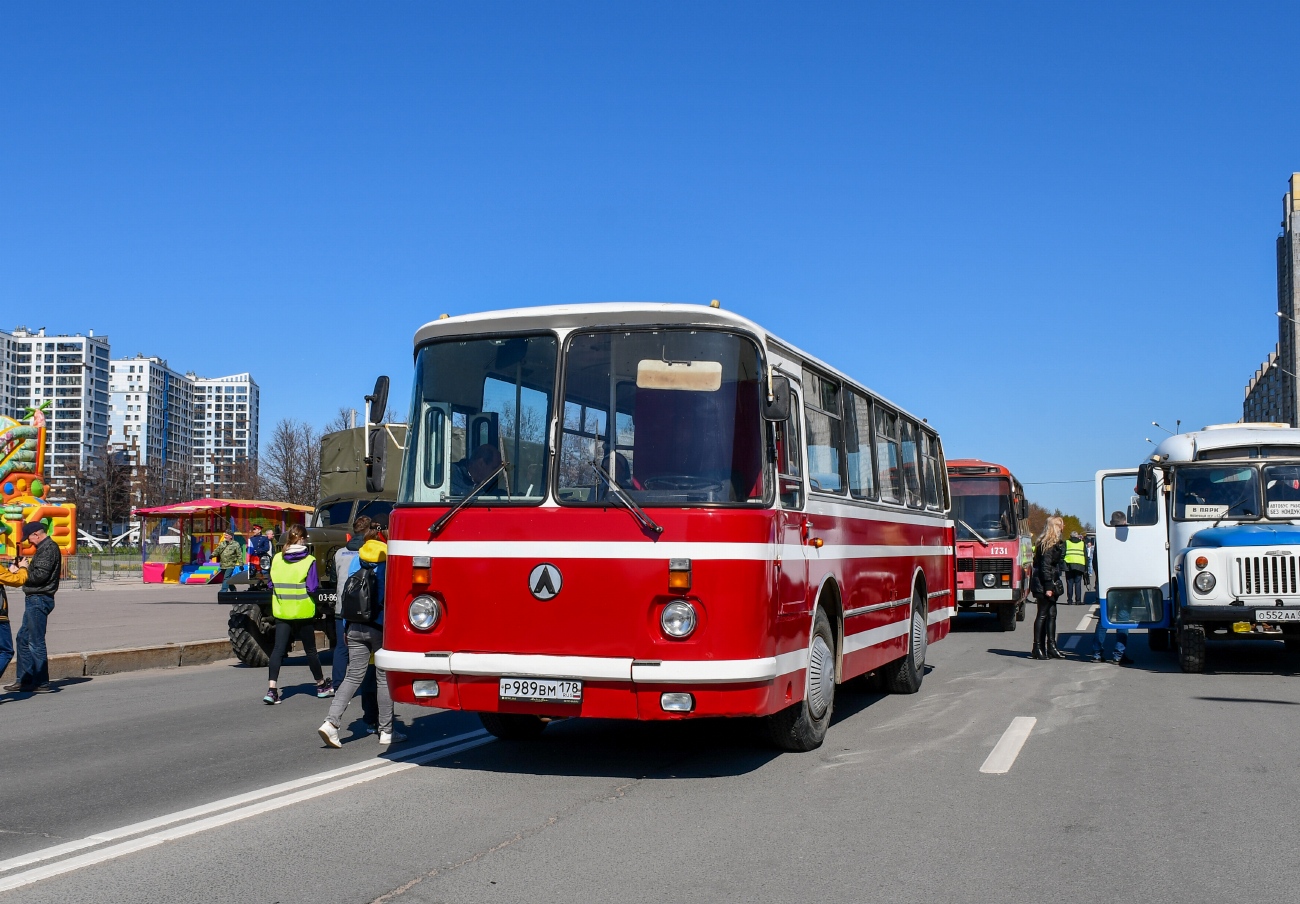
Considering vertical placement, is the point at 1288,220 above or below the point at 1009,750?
above

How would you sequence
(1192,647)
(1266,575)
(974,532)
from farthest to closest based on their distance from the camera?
(974,532), (1192,647), (1266,575)

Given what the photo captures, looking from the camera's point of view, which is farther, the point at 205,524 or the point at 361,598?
the point at 205,524

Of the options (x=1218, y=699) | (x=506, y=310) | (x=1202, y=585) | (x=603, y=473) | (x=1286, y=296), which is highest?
(x=1286, y=296)

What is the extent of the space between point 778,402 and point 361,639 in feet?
12.9

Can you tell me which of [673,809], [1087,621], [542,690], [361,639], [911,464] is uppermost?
[911,464]

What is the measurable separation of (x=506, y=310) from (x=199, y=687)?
7.96 meters

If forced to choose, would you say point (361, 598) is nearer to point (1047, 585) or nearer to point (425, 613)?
point (425, 613)

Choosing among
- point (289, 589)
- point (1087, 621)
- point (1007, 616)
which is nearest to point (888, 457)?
A: point (289, 589)

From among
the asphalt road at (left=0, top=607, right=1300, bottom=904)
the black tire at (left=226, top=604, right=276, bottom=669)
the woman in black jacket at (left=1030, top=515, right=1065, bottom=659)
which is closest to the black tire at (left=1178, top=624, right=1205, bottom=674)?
the woman in black jacket at (left=1030, top=515, right=1065, bottom=659)

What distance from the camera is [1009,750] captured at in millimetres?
9164

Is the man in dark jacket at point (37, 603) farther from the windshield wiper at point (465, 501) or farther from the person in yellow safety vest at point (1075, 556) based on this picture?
the person in yellow safety vest at point (1075, 556)

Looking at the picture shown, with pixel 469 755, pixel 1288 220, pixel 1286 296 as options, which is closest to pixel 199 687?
pixel 469 755

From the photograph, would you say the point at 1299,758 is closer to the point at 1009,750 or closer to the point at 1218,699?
the point at 1009,750

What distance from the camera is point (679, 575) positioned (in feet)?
24.0
